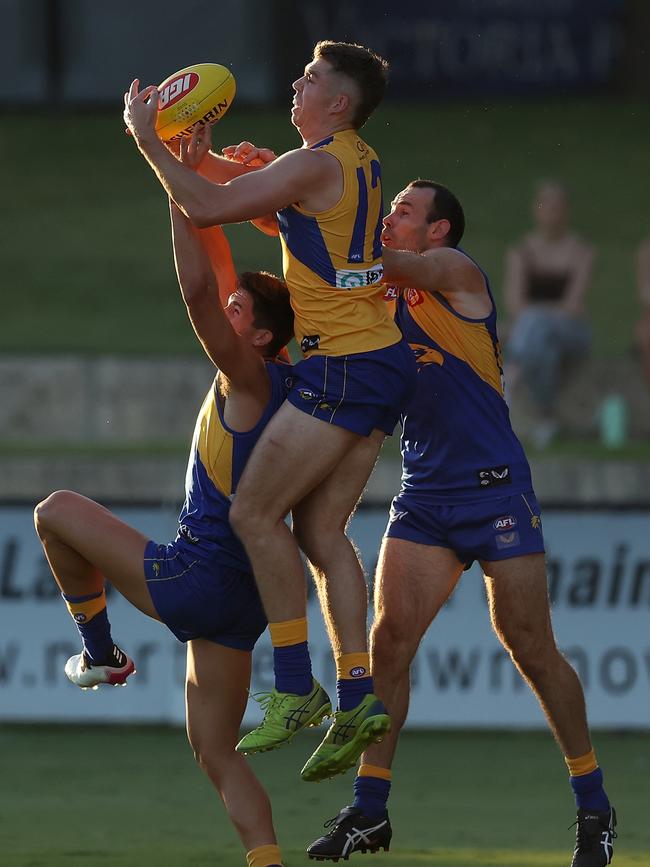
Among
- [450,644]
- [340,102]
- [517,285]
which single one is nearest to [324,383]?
[340,102]

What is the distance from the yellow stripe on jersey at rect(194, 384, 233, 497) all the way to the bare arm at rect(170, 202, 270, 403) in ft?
0.66

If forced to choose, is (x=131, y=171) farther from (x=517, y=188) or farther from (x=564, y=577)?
(x=564, y=577)

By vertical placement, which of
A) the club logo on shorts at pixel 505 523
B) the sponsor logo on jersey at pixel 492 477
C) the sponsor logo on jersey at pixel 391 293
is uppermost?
the sponsor logo on jersey at pixel 391 293

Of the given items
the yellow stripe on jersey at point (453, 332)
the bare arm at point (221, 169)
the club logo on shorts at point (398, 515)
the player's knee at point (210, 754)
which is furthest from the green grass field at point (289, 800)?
the bare arm at point (221, 169)

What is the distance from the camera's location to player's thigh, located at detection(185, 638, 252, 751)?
651cm

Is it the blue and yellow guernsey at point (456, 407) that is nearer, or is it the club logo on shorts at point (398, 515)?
the blue and yellow guernsey at point (456, 407)

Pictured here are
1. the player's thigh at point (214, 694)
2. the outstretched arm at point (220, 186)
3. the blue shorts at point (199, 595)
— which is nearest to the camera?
the outstretched arm at point (220, 186)

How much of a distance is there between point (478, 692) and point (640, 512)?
4.70 feet

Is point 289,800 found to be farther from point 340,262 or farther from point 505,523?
point 340,262

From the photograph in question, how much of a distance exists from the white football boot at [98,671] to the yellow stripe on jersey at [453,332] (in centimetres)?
172

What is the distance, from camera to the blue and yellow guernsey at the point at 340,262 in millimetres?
6258

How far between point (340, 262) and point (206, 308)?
51 centimetres

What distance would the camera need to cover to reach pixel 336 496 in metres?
6.43

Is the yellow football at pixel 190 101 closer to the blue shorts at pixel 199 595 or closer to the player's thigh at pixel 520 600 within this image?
the blue shorts at pixel 199 595
